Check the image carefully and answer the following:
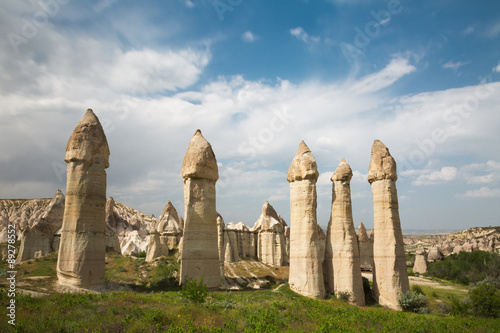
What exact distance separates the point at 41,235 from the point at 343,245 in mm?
34989

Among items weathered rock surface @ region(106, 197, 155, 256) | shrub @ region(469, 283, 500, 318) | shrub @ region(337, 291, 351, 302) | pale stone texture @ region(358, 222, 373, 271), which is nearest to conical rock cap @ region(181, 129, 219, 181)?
shrub @ region(337, 291, 351, 302)

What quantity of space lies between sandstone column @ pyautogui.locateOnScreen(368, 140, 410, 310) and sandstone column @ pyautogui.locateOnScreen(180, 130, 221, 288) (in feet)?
38.2

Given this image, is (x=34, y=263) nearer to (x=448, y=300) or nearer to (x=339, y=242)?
(x=339, y=242)

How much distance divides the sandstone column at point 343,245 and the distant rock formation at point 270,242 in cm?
2175

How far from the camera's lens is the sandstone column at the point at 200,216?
21594mm

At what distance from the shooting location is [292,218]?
85.3 ft

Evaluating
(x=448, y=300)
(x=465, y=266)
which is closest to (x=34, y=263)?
(x=448, y=300)

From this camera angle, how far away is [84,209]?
72.8ft

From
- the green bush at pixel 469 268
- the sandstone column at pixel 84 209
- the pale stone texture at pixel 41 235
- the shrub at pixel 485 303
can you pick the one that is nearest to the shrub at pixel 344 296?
A: the shrub at pixel 485 303

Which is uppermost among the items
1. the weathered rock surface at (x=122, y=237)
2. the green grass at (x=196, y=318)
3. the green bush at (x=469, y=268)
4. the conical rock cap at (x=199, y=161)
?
the conical rock cap at (x=199, y=161)

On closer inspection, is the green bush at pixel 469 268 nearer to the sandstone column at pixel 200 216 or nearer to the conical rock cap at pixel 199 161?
the sandstone column at pixel 200 216

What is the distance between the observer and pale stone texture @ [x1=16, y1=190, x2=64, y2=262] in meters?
39.3

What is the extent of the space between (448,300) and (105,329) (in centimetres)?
2797

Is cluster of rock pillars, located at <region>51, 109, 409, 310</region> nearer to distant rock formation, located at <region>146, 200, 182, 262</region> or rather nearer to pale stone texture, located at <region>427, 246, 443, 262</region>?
distant rock formation, located at <region>146, 200, 182, 262</region>
